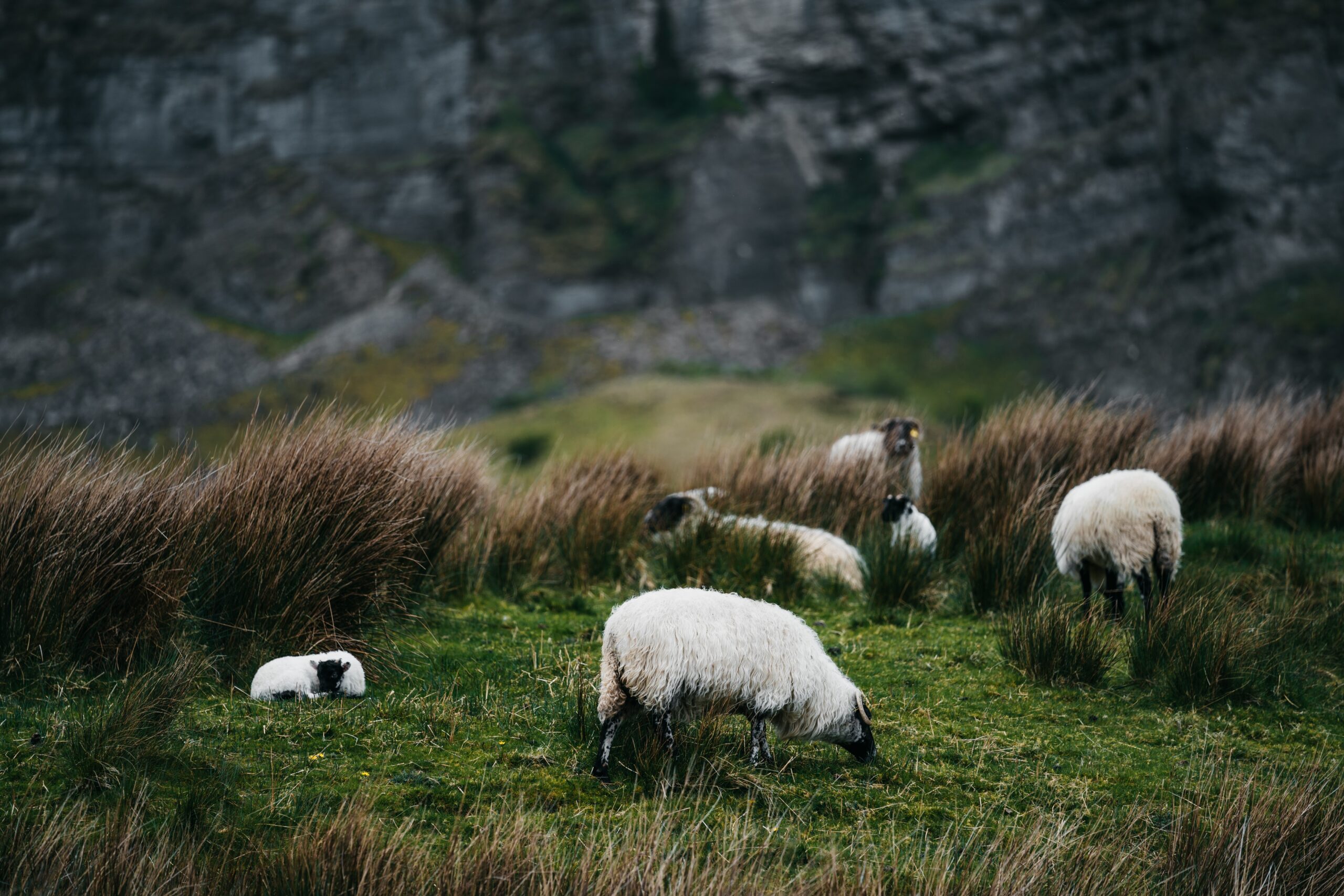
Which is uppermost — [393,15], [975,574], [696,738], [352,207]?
[393,15]

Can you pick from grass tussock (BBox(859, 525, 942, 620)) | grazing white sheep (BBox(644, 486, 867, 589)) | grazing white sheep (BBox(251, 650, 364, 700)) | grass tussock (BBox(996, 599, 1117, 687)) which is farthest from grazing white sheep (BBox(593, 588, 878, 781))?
grazing white sheep (BBox(644, 486, 867, 589))

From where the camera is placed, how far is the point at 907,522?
8.14m

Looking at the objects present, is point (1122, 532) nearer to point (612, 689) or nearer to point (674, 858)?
point (612, 689)

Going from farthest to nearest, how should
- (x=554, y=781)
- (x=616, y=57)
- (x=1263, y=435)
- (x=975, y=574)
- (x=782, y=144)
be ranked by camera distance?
1. (x=616, y=57)
2. (x=782, y=144)
3. (x=1263, y=435)
4. (x=975, y=574)
5. (x=554, y=781)

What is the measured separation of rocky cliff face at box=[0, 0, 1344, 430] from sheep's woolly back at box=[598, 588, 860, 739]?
4026cm

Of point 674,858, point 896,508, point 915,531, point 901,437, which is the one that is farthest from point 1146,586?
point 674,858

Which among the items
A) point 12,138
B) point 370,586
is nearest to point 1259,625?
point 370,586

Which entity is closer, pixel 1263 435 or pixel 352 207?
pixel 1263 435

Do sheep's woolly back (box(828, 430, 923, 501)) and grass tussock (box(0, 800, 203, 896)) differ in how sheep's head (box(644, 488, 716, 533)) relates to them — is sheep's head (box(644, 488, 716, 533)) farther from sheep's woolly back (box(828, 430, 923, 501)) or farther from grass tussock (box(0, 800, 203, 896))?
grass tussock (box(0, 800, 203, 896))

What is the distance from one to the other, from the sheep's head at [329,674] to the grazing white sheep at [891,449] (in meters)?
4.99

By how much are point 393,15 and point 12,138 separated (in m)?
21.8

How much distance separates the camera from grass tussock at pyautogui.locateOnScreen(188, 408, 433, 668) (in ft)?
19.1

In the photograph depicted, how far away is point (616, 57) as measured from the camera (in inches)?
2462

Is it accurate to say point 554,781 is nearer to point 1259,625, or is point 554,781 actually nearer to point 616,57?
point 1259,625
